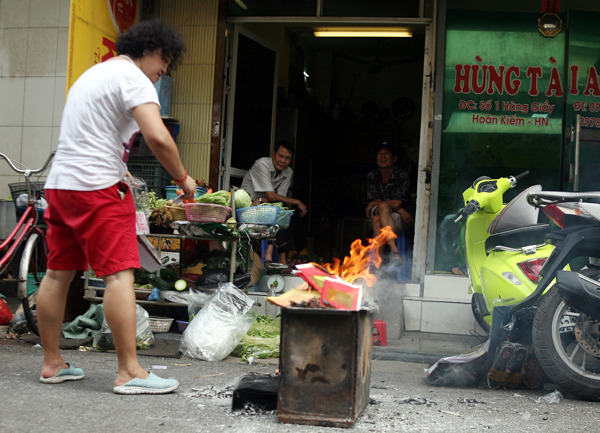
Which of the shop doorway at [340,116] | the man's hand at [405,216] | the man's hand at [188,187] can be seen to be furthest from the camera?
the shop doorway at [340,116]

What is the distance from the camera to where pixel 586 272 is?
13.0 ft

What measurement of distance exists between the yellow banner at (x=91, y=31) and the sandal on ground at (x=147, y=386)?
325 cm

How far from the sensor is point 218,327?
4.88 meters

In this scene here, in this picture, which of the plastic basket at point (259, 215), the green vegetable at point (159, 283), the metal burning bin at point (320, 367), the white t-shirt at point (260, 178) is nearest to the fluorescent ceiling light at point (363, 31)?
the white t-shirt at point (260, 178)

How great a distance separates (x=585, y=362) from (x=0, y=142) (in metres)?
7.00

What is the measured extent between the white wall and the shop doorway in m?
2.75

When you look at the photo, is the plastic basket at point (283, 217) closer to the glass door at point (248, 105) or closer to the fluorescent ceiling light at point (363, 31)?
the glass door at point (248, 105)

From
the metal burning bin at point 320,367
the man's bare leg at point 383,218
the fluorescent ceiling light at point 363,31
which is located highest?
the fluorescent ceiling light at point 363,31

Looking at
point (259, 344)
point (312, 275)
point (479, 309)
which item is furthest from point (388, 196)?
point (312, 275)

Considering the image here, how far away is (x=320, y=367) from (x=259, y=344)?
217cm

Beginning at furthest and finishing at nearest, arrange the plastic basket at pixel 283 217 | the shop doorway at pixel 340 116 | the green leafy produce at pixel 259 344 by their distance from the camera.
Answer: the shop doorway at pixel 340 116
the plastic basket at pixel 283 217
the green leafy produce at pixel 259 344

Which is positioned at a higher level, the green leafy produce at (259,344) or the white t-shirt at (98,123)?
the white t-shirt at (98,123)

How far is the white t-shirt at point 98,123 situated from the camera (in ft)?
10.7

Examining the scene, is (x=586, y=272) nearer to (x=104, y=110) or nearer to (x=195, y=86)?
(x=104, y=110)
